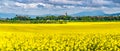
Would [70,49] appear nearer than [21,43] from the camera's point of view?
Yes

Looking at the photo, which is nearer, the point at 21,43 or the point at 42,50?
the point at 42,50

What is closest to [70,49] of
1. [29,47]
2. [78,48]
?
[78,48]

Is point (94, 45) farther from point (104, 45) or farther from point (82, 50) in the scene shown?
point (82, 50)

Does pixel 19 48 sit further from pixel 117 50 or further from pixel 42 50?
pixel 117 50

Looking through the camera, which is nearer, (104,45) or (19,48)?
(19,48)

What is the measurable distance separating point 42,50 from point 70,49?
115cm

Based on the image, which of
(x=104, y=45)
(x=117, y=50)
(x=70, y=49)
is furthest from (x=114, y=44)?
(x=70, y=49)

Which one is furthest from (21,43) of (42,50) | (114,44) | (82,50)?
(114,44)

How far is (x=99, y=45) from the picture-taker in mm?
15367

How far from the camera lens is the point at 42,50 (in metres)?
13.5

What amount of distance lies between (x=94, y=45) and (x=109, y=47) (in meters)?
0.95

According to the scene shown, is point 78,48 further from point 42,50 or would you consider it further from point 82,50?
point 42,50

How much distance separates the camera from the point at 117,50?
1385 centimetres

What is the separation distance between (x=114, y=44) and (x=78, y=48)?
1988mm
